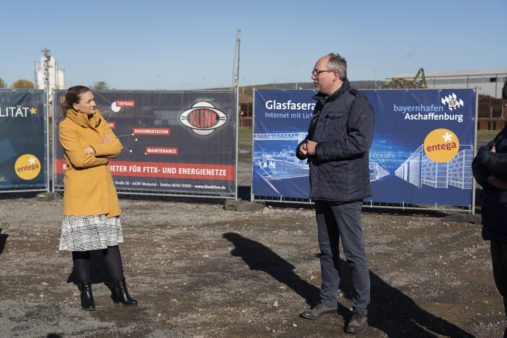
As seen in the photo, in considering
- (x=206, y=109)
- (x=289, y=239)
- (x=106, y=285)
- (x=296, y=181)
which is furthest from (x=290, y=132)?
(x=106, y=285)

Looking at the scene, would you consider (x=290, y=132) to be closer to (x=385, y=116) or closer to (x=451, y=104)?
(x=385, y=116)

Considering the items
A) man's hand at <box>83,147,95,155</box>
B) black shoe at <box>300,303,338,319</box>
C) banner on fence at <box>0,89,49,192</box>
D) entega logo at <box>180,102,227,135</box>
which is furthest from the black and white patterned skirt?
banner on fence at <box>0,89,49,192</box>

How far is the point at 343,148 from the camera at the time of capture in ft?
15.9

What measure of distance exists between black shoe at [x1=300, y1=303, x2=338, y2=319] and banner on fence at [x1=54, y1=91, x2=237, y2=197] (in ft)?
20.6

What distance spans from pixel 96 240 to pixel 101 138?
0.99m

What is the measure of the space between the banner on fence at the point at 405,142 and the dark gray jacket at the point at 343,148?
5.77m

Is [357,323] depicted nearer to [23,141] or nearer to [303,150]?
[303,150]

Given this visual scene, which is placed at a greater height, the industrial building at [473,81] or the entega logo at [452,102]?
the industrial building at [473,81]

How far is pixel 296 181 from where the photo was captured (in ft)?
36.7

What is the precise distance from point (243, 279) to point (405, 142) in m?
5.09

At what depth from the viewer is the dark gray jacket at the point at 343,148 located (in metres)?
4.84

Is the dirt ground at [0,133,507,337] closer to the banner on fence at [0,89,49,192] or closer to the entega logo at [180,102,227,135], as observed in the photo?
the banner on fence at [0,89,49,192]

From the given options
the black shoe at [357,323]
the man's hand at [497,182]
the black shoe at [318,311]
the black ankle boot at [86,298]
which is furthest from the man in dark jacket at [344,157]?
the black ankle boot at [86,298]

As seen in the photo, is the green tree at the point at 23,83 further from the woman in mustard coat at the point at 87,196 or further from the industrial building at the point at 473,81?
the woman in mustard coat at the point at 87,196
